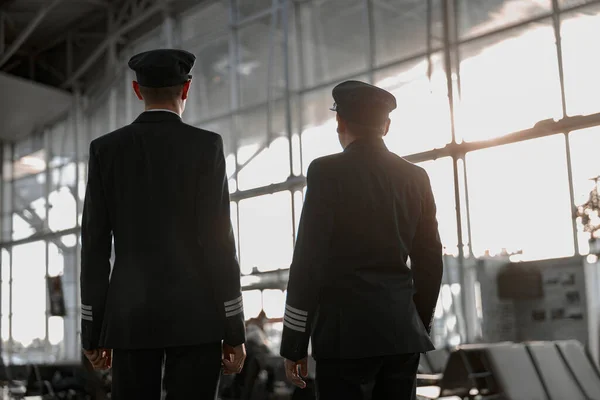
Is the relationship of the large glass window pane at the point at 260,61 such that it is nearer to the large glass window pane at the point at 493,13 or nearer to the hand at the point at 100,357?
the large glass window pane at the point at 493,13

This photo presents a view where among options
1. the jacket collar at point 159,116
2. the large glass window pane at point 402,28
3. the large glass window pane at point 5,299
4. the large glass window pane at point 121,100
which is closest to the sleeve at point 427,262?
the jacket collar at point 159,116

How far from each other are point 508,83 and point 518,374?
4.54 m

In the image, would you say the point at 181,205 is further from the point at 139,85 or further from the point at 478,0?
the point at 478,0

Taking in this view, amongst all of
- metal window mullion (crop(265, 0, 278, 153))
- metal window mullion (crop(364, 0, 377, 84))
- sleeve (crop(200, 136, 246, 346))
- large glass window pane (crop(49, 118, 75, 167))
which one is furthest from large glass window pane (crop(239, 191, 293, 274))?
sleeve (crop(200, 136, 246, 346))

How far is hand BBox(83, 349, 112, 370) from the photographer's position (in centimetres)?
212

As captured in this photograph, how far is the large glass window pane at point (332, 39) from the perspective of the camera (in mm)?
11328

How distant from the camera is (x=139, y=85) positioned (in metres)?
2.22

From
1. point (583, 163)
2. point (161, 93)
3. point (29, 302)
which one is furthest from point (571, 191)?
point (29, 302)

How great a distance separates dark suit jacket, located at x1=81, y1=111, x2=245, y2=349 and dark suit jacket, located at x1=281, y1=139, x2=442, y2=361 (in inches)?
7.2

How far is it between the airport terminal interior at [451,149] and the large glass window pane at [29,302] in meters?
2.36

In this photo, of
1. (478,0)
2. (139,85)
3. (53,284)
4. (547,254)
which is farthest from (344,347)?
(53,284)

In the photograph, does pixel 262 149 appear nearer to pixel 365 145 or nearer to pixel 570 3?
pixel 570 3

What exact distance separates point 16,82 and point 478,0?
1037cm

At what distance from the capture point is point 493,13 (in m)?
9.91
